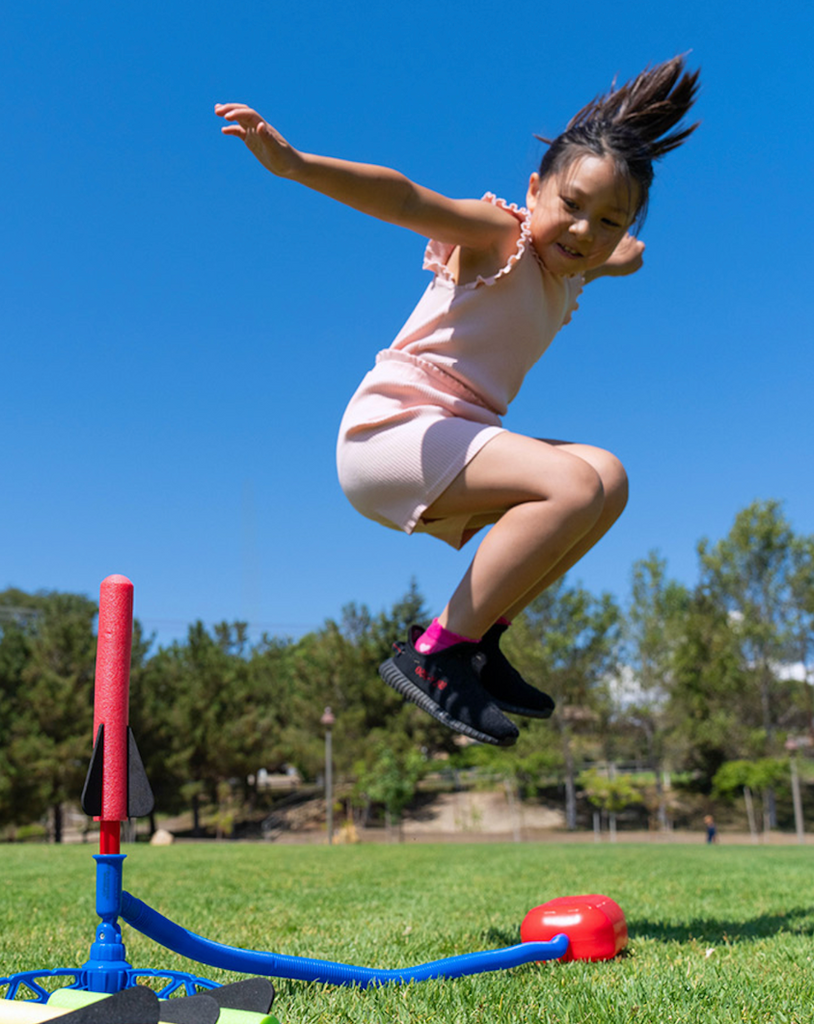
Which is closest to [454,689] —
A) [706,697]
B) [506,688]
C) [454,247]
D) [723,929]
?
[506,688]

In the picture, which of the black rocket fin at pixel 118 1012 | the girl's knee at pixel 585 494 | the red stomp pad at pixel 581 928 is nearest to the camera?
the black rocket fin at pixel 118 1012

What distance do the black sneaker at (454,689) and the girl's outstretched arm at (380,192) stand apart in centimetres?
126

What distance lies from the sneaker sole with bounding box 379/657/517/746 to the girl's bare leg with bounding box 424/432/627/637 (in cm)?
22

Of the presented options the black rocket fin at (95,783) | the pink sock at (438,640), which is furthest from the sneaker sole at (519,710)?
the black rocket fin at (95,783)

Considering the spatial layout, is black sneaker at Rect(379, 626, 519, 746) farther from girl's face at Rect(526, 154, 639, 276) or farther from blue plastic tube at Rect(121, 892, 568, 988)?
girl's face at Rect(526, 154, 639, 276)

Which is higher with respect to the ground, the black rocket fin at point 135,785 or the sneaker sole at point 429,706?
the sneaker sole at point 429,706

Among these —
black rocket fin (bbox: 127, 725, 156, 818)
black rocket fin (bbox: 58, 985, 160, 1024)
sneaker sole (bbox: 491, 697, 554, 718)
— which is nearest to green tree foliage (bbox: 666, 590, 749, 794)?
sneaker sole (bbox: 491, 697, 554, 718)

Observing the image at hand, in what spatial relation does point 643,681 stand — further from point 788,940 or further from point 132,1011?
point 132,1011

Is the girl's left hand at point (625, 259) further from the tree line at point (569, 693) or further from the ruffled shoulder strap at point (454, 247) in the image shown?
the tree line at point (569, 693)

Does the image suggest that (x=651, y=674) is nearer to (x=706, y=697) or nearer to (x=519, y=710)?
(x=706, y=697)

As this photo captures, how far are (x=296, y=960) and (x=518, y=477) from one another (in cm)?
141

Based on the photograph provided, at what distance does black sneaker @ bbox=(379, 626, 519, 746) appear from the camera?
244 cm

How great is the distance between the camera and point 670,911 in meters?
4.44

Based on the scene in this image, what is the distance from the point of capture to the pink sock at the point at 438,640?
2566 mm
